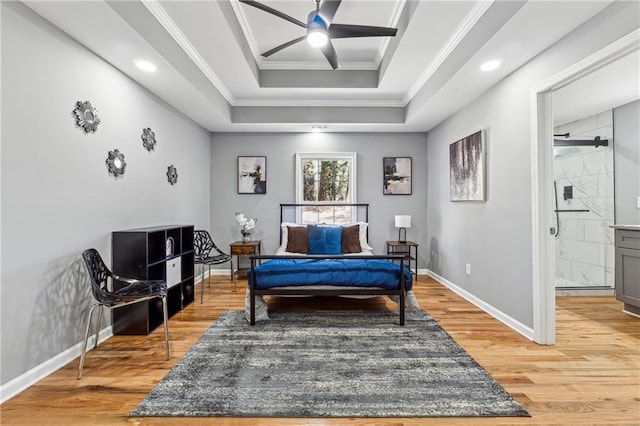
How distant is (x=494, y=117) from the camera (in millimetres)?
3291

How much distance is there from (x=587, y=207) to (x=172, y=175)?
5.74 meters

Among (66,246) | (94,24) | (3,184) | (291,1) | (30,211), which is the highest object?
(291,1)

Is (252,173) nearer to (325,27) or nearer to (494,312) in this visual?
(325,27)

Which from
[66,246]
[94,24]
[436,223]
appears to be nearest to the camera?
[94,24]

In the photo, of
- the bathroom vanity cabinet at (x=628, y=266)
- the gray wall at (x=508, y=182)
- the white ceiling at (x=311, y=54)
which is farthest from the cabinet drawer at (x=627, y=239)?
the white ceiling at (x=311, y=54)

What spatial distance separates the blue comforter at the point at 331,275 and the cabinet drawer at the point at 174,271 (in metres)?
0.93

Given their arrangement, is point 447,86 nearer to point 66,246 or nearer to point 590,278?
point 590,278

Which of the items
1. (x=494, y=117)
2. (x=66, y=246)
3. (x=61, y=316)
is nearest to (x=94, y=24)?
(x=66, y=246)

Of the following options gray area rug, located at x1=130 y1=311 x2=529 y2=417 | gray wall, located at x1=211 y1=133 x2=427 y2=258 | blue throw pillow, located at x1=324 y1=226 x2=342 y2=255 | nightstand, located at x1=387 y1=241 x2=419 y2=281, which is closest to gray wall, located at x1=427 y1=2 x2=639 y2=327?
nightstand, located at x1=387 y1=241 x2=419 y2=281

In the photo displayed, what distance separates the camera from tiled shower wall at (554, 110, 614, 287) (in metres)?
4.08

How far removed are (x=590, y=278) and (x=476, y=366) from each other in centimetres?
340

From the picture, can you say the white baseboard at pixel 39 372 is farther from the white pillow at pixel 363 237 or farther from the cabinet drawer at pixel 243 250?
the white pillow at pixel 363 237

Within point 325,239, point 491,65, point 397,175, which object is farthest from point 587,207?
point 325,239

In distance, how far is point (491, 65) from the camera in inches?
112
